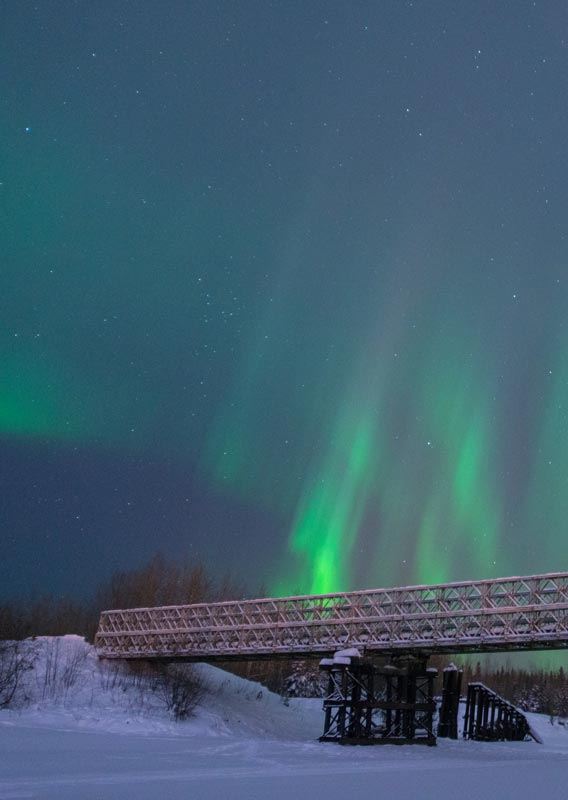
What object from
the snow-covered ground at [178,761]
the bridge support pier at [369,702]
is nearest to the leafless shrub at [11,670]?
the snow-covered ground at [178,761]

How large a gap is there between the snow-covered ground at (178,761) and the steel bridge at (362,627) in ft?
11.8

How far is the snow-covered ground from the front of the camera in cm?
1403

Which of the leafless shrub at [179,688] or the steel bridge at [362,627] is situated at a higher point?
the steel bridge at [362,627]

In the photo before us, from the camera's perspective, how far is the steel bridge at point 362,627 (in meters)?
33.9

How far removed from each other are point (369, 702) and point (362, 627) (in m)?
4.20

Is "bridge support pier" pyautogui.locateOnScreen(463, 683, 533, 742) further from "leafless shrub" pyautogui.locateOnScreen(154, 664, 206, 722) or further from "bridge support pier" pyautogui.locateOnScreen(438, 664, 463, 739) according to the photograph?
"leafless shrub" pyautogui.locateOnScreen(154, 664, 206, 722)

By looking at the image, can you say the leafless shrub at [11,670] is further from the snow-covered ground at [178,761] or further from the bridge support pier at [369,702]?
the bridge support pier at [369,702]

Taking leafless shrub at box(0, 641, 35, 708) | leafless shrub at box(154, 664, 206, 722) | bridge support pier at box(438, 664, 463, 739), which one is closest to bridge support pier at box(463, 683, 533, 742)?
bridge support pier at box(438, 664, 463, 739)

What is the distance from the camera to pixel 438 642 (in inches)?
1422

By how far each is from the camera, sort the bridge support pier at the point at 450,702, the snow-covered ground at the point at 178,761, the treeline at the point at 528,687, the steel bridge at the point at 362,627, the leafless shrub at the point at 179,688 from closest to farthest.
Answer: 1. the snow-covered ground at the point at 178,761
2. the steel bridge at the point at 362,627
3. the leafless shrub at the point at 179,688
4. the bridge support pier at the point at 450,702
5. the treeline at the point at 528,687

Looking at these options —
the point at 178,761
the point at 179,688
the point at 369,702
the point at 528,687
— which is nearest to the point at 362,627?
the point at 369,702

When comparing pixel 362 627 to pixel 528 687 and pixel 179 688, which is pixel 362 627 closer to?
pixel 179 688

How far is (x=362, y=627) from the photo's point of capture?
3953 cm

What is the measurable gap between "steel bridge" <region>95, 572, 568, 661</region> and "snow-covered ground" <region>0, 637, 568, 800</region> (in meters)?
3.59
